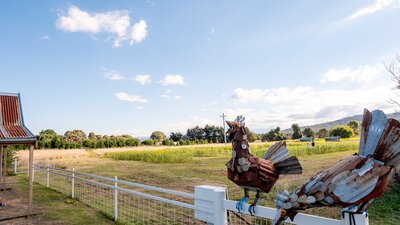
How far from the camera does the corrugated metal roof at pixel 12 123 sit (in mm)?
6756

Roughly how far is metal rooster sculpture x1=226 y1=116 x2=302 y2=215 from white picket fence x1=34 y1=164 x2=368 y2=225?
0.96 feet

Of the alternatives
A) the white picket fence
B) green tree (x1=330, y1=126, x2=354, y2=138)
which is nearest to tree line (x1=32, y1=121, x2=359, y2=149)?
green tree (x1=330, y1=126, x2=354, y2=138)

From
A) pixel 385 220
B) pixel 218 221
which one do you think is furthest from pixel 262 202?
pixel 218 221

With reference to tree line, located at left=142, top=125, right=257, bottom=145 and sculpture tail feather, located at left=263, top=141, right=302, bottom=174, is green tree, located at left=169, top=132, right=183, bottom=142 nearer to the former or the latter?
tree line, located at left=142, top=125, right=257, bottom=145

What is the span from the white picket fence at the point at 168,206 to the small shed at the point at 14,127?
1327 mm

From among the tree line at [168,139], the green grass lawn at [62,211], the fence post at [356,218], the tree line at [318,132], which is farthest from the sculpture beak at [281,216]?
the tree line at [318,132]

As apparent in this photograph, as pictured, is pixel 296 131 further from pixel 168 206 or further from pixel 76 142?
pixel 168 206

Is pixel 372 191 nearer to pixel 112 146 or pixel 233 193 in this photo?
pixel 233 193

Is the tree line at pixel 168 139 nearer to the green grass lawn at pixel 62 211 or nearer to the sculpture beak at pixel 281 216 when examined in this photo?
the green grass lawn at pixel 62 211

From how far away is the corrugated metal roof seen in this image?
Result: 22.2 feet

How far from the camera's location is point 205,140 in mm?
59094

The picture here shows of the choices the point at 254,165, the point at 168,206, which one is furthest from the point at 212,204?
the point at 168,206

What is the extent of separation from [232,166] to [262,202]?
483 centimetres

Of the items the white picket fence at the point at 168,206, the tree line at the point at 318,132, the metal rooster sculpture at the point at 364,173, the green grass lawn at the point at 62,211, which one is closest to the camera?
the metal rooster sculpture at the point at 364,173
